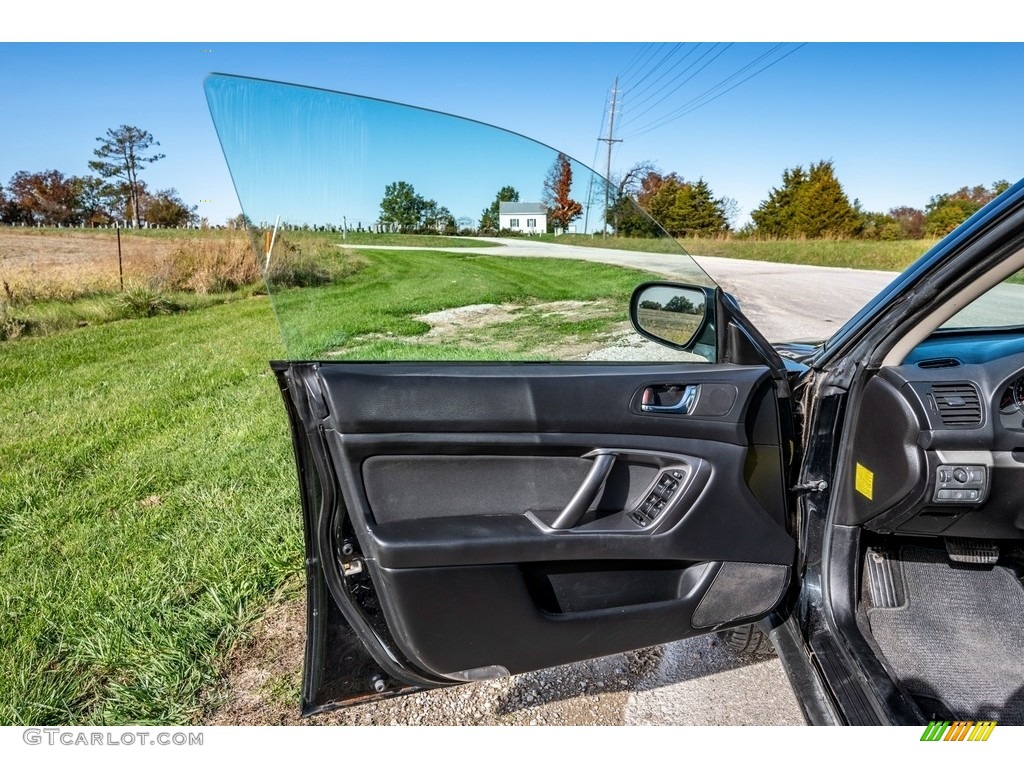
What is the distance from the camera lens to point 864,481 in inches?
75.2

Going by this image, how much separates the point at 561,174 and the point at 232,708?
6.64 feet

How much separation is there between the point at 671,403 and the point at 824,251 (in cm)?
2871

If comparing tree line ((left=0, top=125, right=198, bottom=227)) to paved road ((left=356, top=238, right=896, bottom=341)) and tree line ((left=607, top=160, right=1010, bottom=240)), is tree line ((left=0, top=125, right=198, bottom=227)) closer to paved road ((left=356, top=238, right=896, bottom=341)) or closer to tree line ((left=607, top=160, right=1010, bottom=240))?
paved road ((left=356, top=238, right=896, bottom=341))

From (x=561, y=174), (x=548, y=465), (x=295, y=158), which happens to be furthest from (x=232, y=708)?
(x=561, y=174)

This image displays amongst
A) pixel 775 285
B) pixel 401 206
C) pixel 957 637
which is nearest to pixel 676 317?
pixel 401 206

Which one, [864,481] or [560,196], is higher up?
[560,196]

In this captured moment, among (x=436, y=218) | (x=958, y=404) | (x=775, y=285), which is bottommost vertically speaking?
(x=958, y=404)

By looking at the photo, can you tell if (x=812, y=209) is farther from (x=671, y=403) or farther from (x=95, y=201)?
(x=671, y=403)

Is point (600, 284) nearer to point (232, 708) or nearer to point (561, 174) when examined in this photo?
point (561, 174)

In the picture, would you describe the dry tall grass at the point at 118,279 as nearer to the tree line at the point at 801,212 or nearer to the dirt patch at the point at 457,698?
the dirt patch at the point at 457,698

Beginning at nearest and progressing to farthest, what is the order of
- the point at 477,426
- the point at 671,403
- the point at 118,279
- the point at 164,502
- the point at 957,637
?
1. the point at 477,426
2. the point at 671,403
3. the point at 957,637
4. the point at 164,502
5. the point at 118,279

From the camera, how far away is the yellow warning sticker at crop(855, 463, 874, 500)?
6.25ft

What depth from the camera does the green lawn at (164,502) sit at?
1.75 meters

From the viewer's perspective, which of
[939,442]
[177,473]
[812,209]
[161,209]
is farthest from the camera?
[812,209]
